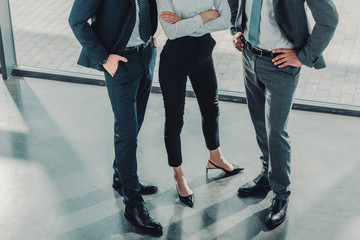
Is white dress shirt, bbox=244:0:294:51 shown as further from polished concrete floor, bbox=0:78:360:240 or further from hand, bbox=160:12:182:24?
polished concrete floor, bbox=0:78:360:240

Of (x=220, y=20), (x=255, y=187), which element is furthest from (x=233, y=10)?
(x=255, y=187)

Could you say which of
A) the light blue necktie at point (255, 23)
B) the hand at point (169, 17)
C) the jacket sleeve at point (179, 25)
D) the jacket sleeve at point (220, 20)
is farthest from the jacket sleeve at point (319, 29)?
the hand at point (169, 17)

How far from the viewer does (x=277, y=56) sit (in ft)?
9.18

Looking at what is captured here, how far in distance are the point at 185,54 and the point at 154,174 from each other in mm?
997

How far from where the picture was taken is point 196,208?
127 inches

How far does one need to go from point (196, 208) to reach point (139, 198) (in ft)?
1.22

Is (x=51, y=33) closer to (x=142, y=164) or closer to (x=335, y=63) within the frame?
(x=142, y=164)

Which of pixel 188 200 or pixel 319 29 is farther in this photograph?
pixel 188 200

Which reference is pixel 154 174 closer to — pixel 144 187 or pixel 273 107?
pixel 144 187

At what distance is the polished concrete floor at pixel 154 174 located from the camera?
3088 millimetres

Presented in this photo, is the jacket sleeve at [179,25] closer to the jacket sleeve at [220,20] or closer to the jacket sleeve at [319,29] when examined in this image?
the jacket sleeve at [220,20]

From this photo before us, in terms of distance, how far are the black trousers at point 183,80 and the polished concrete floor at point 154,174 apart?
40 cm

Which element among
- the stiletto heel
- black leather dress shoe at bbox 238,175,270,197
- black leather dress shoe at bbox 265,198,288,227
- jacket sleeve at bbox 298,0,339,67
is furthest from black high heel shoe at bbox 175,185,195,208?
jacket sleeve at bbox 298,0,339,67

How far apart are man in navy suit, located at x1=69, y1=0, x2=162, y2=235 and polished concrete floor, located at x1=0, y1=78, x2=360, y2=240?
239mm
